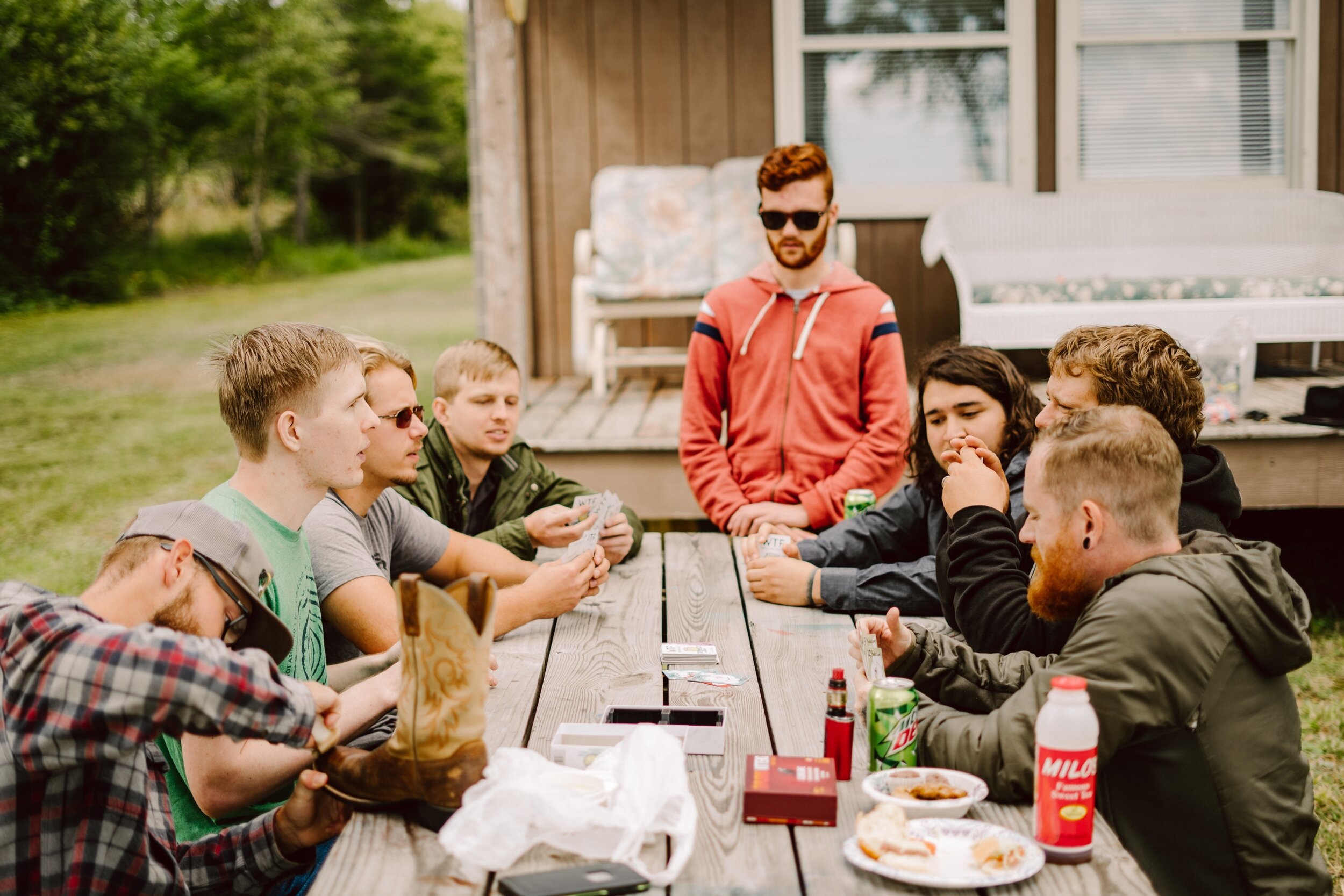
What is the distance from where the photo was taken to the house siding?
21.4 feet

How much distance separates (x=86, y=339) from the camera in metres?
10.2

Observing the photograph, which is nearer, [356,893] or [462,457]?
[356,893]

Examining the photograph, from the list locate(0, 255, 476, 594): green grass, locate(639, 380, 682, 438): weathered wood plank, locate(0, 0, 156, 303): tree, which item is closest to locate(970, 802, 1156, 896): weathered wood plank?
locate(639, 380, 682, 438): weathered wood plank

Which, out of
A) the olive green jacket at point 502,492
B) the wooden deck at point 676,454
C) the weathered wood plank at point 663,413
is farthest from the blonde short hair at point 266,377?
the wooden deck at point 676,454

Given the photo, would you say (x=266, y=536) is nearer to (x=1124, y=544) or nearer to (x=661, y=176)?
(x=1124, y=544)

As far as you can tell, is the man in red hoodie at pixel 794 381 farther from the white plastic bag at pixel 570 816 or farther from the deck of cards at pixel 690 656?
the white plastic bag at pixel 570 816

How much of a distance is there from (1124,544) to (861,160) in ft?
17.2

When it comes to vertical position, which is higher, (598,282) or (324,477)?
(598,282)

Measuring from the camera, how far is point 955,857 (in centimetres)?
142

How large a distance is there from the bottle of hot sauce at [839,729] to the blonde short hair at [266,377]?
103cm

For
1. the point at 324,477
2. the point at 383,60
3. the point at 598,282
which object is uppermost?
the point at 383,60

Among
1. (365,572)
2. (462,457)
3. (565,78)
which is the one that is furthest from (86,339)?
(365,572)

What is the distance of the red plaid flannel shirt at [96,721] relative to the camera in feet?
4.50

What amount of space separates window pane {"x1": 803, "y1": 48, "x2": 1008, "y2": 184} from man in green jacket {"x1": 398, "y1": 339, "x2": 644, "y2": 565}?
391cm
